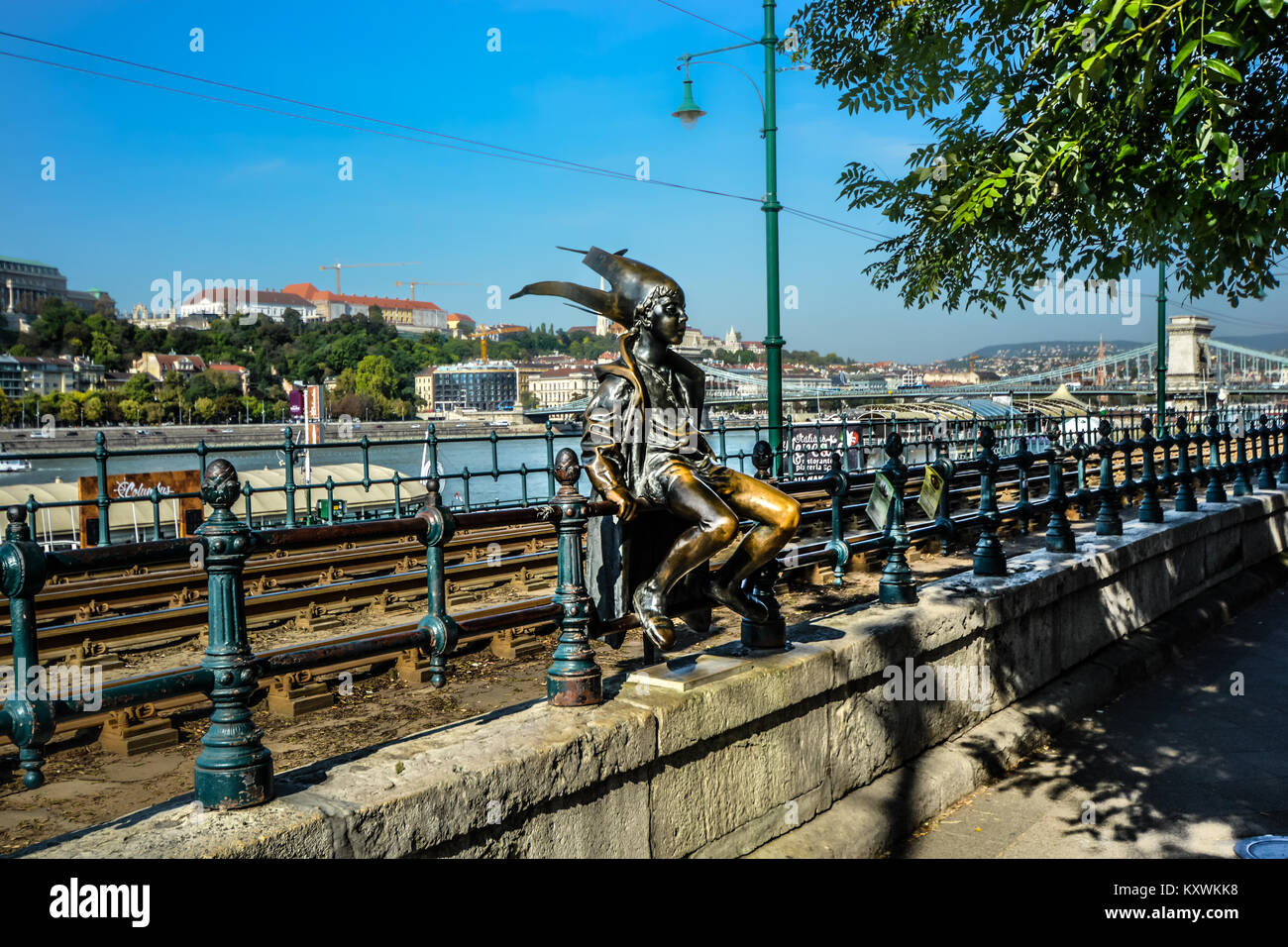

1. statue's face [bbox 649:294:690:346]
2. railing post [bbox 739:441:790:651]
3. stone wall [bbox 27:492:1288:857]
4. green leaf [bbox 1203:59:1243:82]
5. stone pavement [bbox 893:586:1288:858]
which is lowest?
stone pavement [bbox 893:586:1288:858]

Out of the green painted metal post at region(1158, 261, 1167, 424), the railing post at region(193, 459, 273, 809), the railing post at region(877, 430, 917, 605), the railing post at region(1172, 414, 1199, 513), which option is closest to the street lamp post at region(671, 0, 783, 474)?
the railing post at region(1172, 414, 1199, 513)

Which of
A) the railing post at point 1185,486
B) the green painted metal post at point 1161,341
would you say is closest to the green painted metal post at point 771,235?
the railing post at point 1185,486

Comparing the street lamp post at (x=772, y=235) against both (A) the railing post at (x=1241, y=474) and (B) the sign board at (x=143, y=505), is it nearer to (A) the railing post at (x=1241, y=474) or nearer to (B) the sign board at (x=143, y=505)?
(A) the railing post at (x=1241, y=474)

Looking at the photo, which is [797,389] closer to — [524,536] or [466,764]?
[524,536]

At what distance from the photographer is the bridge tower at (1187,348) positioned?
181ft

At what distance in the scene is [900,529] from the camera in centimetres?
561

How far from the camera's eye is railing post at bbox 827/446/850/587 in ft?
18.7

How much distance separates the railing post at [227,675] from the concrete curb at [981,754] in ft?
6.86

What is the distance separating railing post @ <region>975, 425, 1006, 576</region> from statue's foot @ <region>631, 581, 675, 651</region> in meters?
2.63

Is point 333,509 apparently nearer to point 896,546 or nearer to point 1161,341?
point 896,546

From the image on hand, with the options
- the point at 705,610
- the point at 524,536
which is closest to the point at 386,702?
the point at 705,610

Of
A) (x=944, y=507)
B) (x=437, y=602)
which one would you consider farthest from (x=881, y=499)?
(x=437, y=602)

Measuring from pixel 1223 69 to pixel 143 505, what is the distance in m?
23.9

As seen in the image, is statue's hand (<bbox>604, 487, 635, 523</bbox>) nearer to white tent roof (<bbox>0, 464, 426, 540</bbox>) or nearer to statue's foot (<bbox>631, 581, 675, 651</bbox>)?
statue's foot (<bbox>631, 581, 675, 651</bbox>)
